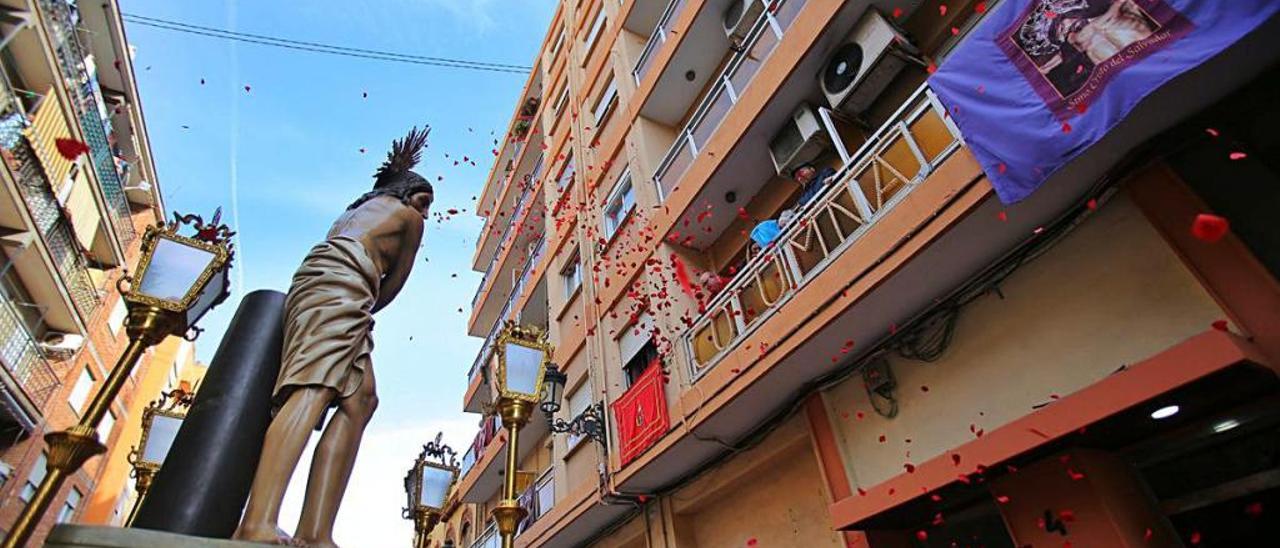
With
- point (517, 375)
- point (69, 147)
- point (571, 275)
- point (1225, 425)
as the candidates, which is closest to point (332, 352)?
point (517, 375)

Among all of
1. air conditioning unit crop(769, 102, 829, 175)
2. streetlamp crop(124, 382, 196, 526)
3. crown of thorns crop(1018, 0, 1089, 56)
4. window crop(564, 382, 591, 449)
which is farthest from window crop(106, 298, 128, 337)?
crown of thorns crop(1018, 0, 1089, 56)

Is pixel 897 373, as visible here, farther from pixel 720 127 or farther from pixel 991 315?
pixel 720 127

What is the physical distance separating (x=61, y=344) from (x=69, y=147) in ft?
18.3

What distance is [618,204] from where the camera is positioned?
1371 cm

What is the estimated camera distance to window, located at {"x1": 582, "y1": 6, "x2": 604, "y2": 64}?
17875 mm

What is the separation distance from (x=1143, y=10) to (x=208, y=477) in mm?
6045

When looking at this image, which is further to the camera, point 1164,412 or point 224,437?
point 1164,412

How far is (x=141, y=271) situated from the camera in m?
3.20

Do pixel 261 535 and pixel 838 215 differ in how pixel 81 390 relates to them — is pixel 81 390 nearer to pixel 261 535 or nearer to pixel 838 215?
pixel 261 535

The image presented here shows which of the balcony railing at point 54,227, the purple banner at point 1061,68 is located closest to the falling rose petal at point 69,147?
the balcony railing at point 54,227

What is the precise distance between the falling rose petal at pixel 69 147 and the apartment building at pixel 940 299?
43.3 feet

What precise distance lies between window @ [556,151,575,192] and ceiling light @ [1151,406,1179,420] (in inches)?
575

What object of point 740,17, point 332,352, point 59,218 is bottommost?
point 332,352

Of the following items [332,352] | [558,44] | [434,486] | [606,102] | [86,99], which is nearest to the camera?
[332,352]
